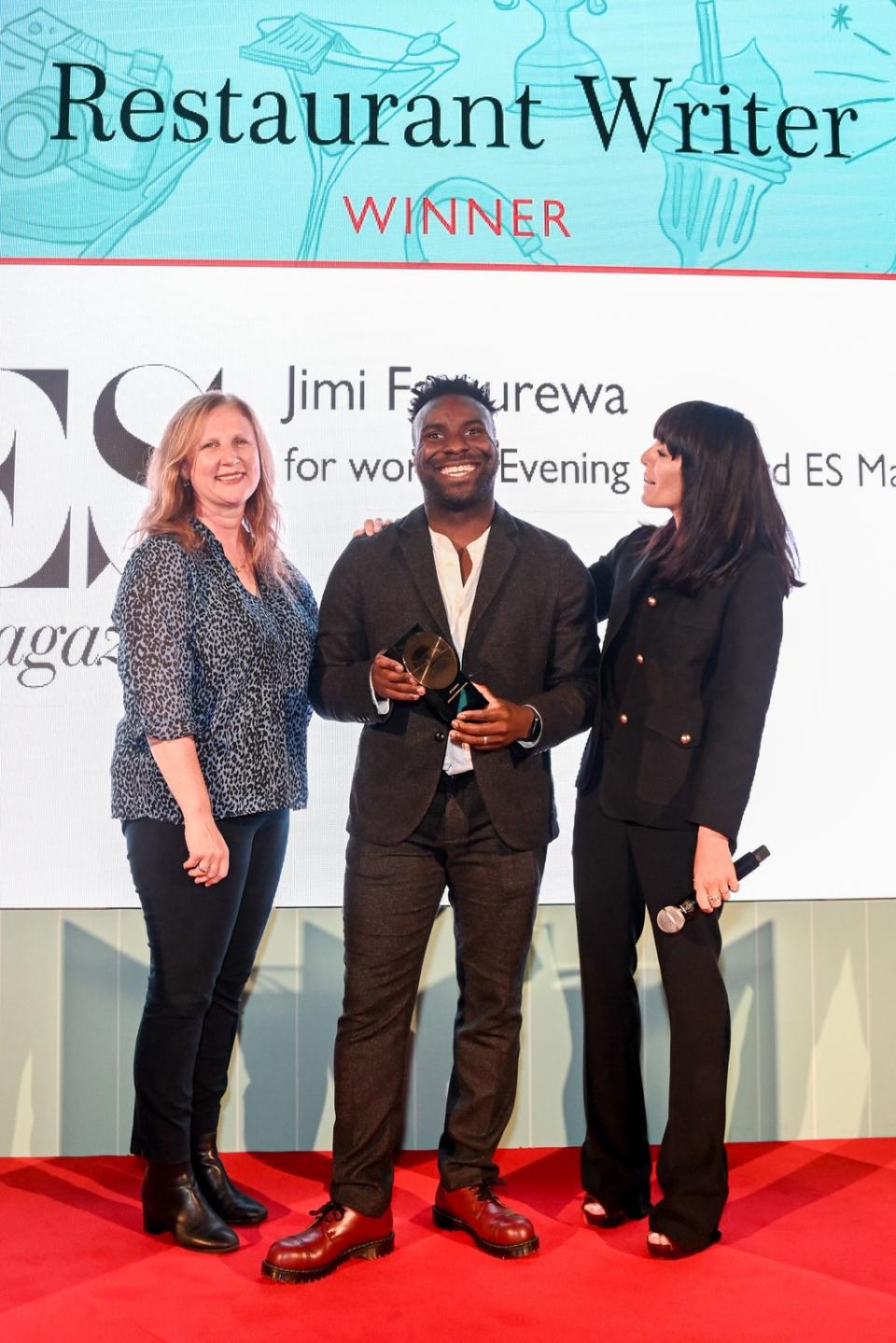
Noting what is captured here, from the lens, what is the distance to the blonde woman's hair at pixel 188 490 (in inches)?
101

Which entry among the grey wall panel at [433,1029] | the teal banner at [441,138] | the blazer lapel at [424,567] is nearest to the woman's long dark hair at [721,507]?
the blazer lapel at [424,567]

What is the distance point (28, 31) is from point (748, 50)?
190cm

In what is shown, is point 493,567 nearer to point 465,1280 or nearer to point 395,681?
point 395,681

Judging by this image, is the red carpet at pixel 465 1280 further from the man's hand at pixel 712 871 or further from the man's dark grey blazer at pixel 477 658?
the man's dark grey blazer at pixel 477 658

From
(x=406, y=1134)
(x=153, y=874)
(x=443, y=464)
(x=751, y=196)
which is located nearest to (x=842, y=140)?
(x=751, y=196)

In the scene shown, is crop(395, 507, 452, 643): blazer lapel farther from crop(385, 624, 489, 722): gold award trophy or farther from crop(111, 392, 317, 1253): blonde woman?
crop(111, 392, 317, 1253): blonde woman

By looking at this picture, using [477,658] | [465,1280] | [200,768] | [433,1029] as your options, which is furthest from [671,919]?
[433,1029]

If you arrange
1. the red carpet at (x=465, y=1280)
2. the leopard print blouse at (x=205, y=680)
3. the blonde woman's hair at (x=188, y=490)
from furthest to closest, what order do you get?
the blonde woman's hair at (x=188, y=490), the leopard print blouse at (x=205, y=680), the red carpet at (x=465, y=1280)

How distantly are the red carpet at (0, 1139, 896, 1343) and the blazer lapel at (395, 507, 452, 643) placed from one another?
120cm

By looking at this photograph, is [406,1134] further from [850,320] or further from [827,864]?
[850,320]

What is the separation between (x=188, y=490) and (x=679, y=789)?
117 cm

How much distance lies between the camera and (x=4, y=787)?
318 cm

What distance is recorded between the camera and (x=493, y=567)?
2502 millimetres

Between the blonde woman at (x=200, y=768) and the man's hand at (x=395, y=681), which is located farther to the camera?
the blonde woman at (x=200, y=768)
